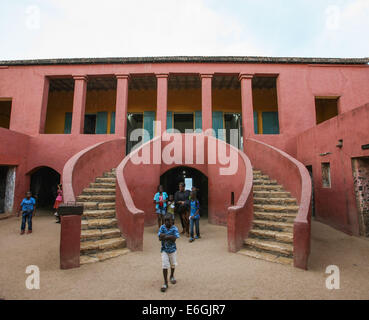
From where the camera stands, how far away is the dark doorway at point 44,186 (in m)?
12.0

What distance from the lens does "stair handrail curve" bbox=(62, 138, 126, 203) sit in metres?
5.81

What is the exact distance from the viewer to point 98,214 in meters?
5.96

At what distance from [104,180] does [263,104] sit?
33.5 feet

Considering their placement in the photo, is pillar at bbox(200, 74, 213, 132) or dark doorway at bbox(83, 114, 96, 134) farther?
dark doorway at bbox(83, 114, 96, 134)

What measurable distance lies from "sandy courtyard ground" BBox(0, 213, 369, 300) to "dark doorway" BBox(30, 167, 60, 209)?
658 centimetres

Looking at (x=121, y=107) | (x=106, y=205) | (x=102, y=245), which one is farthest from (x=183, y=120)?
(x=102, y=245)

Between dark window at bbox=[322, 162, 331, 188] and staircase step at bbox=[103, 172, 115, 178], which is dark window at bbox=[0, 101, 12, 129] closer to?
staircase step at bbox=[103, 172, 115, 178]

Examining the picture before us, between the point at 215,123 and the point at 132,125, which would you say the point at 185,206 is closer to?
the point at 215,123

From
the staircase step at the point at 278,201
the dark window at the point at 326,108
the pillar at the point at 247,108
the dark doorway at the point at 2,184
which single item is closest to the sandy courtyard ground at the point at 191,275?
the staircase step at the point at 278,201

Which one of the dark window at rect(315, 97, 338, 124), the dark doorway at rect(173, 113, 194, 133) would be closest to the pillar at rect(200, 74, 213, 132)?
the dark doorway at rect(173, 113, 194, 133)

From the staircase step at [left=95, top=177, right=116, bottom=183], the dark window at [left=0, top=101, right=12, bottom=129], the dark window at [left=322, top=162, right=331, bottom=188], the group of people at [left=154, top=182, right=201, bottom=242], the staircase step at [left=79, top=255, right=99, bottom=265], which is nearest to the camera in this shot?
the staircase step at [left=79, top=255, right=99, bottom=265]

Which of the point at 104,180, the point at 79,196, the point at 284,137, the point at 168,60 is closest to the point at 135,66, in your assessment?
the point at 168,60

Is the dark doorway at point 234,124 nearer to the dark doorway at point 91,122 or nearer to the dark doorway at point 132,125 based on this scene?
the dark doorway at point 132,125
